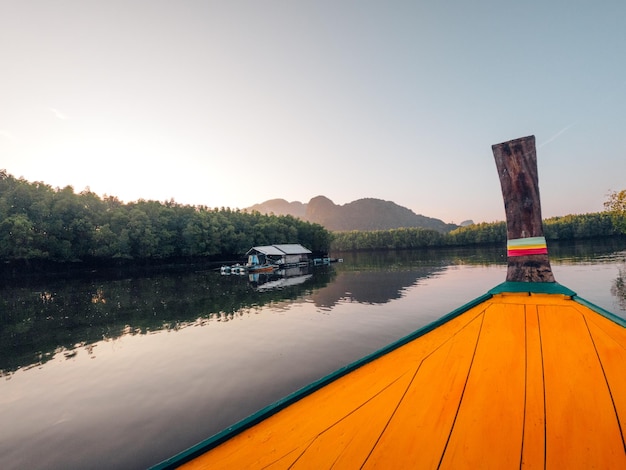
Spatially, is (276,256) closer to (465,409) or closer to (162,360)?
(162,360)

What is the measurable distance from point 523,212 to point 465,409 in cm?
337

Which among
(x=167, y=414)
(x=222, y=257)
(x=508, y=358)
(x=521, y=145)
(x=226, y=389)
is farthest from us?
(x=222, y=257)

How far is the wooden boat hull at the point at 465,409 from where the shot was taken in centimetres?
179

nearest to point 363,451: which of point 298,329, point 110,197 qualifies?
point 298,329

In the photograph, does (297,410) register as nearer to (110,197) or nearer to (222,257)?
(222,257)

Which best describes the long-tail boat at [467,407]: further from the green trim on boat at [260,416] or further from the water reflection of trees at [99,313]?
the water reflection of trees at [99,313]

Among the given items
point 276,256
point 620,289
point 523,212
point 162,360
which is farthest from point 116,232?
point 620,289

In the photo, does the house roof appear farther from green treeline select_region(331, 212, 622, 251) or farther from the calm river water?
green treeline select_region(331, 212, 622, 251)

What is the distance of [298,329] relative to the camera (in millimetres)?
14023

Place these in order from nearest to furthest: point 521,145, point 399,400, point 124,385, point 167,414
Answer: point 399,400 < point 521,145 < point 167,414 < point 124,385

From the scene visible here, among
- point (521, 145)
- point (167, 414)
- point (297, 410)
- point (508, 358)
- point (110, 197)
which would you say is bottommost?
point (167, 414)

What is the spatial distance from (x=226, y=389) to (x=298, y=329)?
235 inches

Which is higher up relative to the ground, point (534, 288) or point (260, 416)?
point (534, 288)

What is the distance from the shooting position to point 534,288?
4012mm
